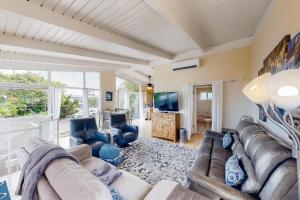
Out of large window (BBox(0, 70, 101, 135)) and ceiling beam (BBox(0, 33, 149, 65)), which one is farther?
large window (BBox(0, 70, 101, 135))

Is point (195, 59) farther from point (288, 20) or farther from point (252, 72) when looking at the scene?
point (288, 20)

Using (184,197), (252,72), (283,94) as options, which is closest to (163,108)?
(252,72)

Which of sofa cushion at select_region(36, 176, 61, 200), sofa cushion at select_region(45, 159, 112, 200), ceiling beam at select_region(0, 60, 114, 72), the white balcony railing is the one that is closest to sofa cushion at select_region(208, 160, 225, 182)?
sofa cushion at select_region(45, 159, 112, 200)

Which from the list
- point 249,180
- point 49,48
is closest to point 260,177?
point 249,180

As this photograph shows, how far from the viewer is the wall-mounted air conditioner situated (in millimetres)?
4577

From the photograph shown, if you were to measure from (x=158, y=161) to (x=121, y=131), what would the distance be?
135cm

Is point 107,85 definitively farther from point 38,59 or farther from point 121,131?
point 121,131

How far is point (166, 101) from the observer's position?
5.24m

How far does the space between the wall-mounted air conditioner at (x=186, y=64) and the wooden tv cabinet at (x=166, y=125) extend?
5.09 ft

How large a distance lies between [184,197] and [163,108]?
4.14m

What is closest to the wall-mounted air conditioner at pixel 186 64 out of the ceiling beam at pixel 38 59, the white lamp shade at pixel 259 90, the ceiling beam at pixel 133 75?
the ceiling beam at pixel 38 59

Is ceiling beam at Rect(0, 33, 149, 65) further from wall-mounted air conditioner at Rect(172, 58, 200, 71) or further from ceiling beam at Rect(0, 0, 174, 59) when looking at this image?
wall-mounted air conditioner at Rect(172, 58, 200, 71)

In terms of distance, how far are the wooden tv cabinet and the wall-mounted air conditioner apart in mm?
1552

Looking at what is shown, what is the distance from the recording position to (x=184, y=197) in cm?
120
